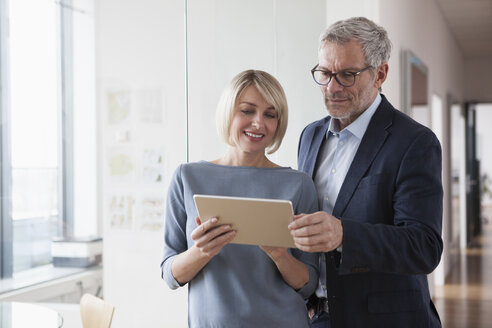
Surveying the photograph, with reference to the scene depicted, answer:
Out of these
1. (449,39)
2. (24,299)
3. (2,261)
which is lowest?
(24,299)

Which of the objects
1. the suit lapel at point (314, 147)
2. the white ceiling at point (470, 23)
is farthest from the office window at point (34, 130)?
the white ceiling at point (470, 23)

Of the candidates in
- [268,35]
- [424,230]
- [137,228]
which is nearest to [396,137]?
[424,230]

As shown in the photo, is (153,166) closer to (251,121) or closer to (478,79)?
(251,121)

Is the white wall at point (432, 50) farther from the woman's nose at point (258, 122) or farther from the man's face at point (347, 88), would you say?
the woman's nose at point (258, 122)

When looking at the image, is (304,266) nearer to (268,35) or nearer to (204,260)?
(204,260)

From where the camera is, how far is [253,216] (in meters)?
1.35

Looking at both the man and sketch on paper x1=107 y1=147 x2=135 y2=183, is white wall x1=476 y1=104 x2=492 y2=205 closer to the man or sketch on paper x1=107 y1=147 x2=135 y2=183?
sketch on paper x1=107 y1=147 x2=135 y2=183

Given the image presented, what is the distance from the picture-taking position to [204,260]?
1.51 metres

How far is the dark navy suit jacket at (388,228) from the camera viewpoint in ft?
4.87

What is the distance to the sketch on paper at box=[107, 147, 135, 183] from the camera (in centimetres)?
426

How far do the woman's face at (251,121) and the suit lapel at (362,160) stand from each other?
0.88 feet

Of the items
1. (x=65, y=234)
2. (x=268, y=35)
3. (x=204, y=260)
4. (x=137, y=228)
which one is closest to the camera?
(x=204, y=260)

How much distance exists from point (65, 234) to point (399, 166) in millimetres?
4070

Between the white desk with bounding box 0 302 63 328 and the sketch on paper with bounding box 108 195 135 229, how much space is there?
138 centimetres
